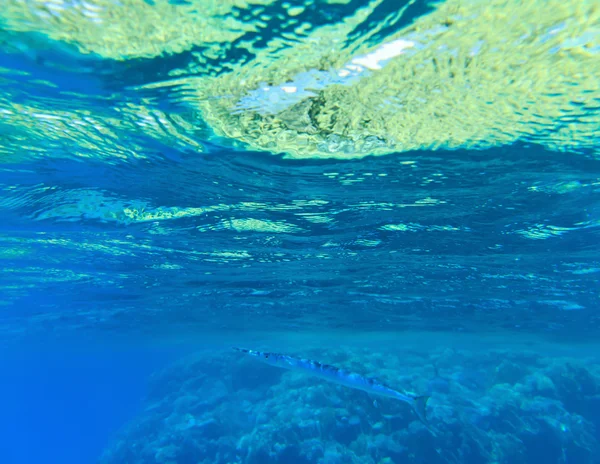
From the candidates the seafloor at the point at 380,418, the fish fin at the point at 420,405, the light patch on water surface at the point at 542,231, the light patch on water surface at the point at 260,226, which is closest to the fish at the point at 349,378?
the fish fin at the point at 420,405

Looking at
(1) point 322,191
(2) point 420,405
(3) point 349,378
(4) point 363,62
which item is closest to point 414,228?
(1) point 322,191

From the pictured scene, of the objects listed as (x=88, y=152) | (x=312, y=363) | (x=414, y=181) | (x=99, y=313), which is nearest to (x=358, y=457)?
(x=312, y=363)

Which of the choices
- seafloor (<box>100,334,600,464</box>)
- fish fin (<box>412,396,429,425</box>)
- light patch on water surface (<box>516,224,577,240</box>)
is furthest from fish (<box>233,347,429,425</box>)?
seafloor (<box>100,334,600,464</box>)

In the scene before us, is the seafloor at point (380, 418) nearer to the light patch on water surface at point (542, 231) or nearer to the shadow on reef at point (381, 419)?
the shadow on reef at point (381, 419)

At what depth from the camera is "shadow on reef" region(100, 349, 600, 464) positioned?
1716 cm

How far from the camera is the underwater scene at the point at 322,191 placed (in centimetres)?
505

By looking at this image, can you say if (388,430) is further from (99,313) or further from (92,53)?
(99,313)

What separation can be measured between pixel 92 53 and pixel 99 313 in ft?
94.9

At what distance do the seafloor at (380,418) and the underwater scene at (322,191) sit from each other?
14 cm

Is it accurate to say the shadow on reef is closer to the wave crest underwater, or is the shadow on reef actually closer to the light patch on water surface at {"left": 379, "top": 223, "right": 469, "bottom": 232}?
the light patch on water surface at {"left": 379, "top": 223, "right": 469, "bottom": 232}

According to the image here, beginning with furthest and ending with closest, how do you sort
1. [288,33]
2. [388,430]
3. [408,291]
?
[408,291]
[388,430]
[288,33]

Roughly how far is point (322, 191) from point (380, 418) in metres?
14.4

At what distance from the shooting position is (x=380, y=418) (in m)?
18.6

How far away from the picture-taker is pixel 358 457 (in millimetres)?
16828
